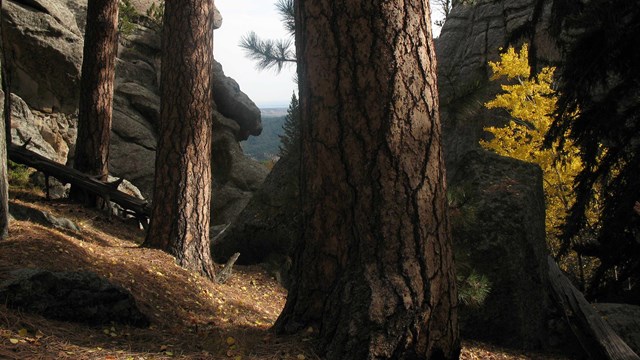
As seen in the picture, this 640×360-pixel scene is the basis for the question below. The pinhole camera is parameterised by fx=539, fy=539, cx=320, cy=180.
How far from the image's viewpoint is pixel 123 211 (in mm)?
9711

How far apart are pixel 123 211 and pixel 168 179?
146 inches

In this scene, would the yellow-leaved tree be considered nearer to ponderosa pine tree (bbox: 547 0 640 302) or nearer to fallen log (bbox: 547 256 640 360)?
ponderosa pine tree (bbox: 547 0 640 302)

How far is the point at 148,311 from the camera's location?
15.4ft

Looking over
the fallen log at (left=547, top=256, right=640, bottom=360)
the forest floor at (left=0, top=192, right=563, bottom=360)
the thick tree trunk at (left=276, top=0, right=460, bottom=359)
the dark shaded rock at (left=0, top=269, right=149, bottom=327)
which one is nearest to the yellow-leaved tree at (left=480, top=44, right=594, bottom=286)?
the fallen log at (left=547, top=256, right=640, bottom=360)

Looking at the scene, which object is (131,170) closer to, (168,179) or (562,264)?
(168,179)

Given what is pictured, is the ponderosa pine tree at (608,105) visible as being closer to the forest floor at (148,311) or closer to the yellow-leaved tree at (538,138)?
the forest floor at (148,311)

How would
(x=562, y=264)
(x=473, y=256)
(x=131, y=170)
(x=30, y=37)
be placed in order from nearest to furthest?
(x=473, y=256) → (x=30, y=37) → (x=562, y=264) → (x=131, y=170)

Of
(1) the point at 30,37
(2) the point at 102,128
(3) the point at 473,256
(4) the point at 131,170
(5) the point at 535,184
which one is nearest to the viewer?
(3) the point at 473,256

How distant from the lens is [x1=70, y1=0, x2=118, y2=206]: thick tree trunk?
367 inches

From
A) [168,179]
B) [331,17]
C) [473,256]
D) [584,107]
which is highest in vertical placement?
[584,107]

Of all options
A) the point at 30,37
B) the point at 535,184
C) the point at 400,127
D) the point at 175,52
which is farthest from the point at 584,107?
the point at 30,37

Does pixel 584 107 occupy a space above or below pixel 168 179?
above

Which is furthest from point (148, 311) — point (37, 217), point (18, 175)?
point (18, 175)

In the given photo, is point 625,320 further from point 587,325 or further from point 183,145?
point 183,145
